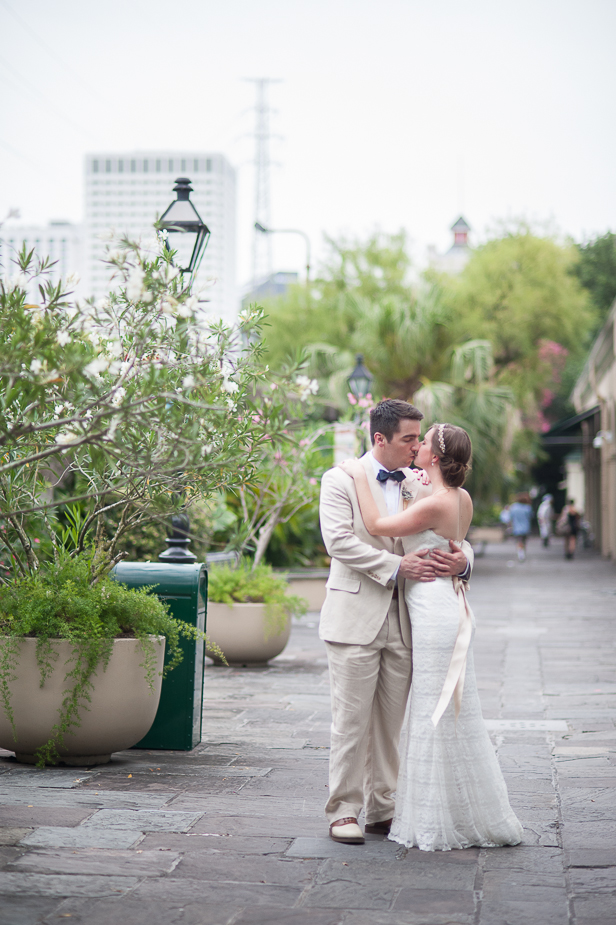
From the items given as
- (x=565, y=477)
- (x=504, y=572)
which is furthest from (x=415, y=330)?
(x=565, y=477)

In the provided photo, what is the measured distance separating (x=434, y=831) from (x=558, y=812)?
0.96 metres

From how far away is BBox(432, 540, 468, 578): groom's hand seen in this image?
4.30 metres

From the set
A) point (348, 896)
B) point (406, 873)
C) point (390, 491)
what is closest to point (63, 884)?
point (348, 896)

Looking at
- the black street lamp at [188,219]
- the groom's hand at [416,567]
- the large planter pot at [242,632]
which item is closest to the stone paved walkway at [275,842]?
the groom's hand at [416,567]

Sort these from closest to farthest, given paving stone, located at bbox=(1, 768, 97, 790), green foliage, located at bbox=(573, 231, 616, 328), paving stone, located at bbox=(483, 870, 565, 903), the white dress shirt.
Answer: paving stone, located at bbox=(483, 870, 565, 903) → the white dress shirt → paving stone, located at bbox=(1, 768, 97, 790) → green foliage, located at bbox=(573, 231, 616, 328)

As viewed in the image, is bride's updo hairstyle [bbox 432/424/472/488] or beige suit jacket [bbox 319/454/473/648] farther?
bride's updo hairstyle [bbox 432/424/472/488]

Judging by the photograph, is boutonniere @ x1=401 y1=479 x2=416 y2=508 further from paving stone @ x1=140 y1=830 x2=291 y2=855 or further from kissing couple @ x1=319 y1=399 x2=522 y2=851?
paving stone @ x1=140 y1=830 x2=291 y2=855

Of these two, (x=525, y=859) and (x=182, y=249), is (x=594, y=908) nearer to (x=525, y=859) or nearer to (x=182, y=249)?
(x=525, y=859)

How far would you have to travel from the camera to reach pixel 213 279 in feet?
14.6

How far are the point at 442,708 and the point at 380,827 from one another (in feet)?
2.43

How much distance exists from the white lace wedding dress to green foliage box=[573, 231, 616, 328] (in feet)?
138

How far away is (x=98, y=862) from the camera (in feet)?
12.9

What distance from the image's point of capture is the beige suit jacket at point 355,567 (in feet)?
13.8

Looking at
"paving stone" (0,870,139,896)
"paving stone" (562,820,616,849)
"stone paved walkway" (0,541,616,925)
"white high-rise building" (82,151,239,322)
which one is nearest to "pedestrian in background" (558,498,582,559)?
"stone paved walkway" (0,541,616,925)
